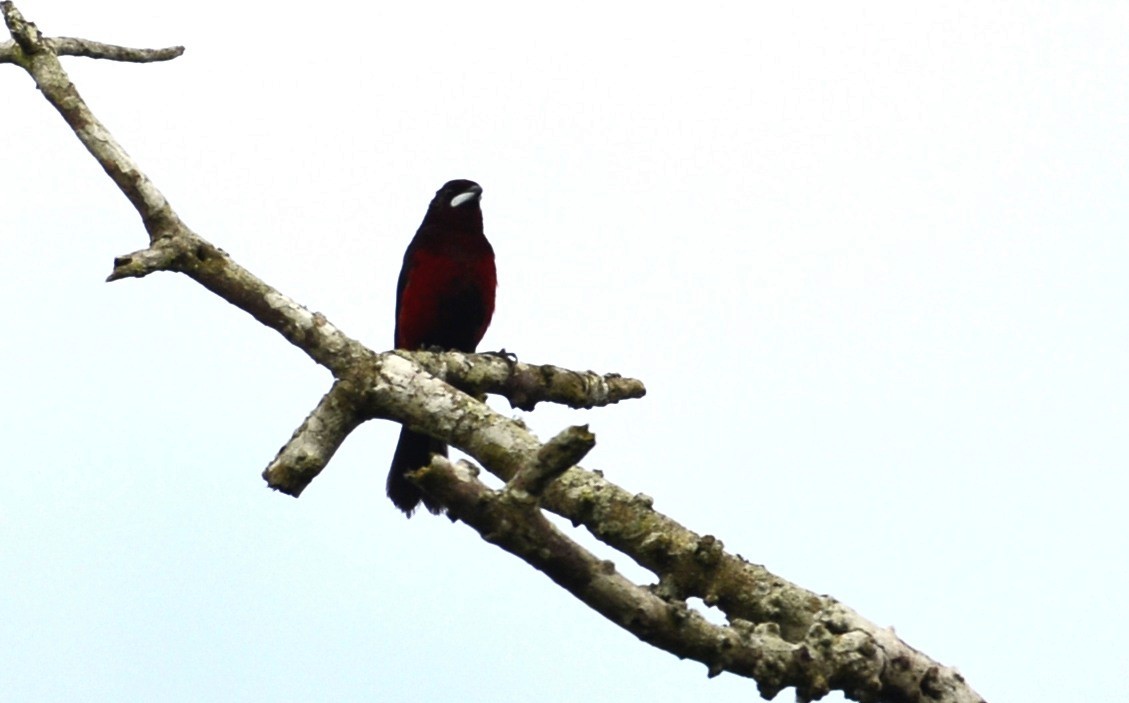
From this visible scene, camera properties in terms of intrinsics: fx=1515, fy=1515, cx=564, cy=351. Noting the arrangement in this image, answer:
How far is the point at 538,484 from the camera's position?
3688mm

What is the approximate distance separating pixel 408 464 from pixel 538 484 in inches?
166

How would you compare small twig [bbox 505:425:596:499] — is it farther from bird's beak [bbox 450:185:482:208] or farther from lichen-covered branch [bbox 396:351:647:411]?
bird's beak [bbox 450:185:482:208]

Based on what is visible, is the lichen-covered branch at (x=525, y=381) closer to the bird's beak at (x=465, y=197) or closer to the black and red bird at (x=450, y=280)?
the black and red bird at (x=450, y=280)

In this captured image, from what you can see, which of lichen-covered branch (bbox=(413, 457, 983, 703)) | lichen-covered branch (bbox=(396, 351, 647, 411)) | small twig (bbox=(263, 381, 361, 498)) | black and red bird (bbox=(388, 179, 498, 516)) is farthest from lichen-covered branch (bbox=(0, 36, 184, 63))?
lichen-covered branch (bbox=(413, 457, 983, 703))

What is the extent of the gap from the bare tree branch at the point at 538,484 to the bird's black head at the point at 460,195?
254 centimetres

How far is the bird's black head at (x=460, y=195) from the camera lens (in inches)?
348

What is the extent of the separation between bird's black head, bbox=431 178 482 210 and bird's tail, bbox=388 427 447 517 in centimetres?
151

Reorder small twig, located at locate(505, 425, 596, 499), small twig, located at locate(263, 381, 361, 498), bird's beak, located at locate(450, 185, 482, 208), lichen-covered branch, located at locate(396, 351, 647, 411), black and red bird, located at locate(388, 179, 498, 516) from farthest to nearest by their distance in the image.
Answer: bird's beak, located at locate(450, 185, 482, 208) < black and red bird, located at locate(388, 179, 498, 516) < lichen-covered branch, located at locate(396, 351, 647, 411) < small twig, located at locate(263, 381, 361, 498) < small twig, located at locate(505, 425, 596, 499)

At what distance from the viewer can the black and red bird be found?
857 cm

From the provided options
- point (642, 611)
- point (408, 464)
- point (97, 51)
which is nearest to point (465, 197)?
point (408, 464)

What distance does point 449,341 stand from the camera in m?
8.69

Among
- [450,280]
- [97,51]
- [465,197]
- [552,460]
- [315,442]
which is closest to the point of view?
[552,460]

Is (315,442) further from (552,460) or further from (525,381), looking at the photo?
(552,460)

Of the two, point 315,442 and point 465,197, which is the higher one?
point 465,197
